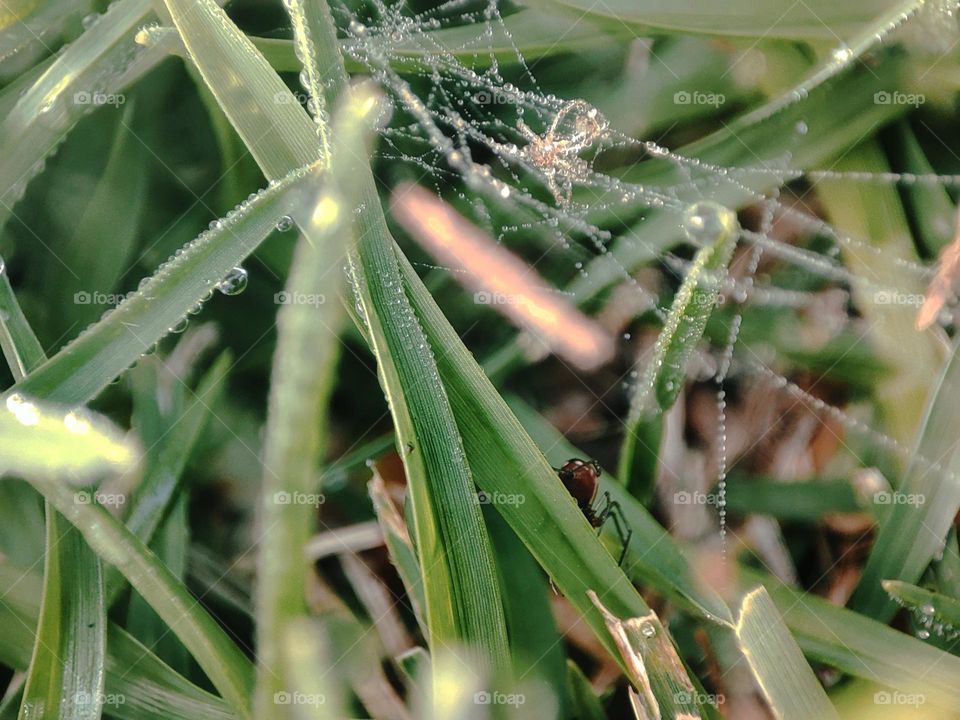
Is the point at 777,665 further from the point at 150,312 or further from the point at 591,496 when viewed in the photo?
the point at 150,312

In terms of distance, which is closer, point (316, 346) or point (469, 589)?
point (316, 346)

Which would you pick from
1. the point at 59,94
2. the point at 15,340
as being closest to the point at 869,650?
the point at 15,340

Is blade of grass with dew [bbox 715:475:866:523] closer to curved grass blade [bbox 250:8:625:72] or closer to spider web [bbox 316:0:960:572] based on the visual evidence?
spider web [bbox 316:0:960:572]

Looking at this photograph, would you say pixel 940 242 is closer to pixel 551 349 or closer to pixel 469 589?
pixel 551 349

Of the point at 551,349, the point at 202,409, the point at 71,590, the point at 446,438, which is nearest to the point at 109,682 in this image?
the point at 71,590

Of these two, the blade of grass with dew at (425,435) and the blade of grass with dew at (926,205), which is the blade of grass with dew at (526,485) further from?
the blade of grass with dew at (926,205)

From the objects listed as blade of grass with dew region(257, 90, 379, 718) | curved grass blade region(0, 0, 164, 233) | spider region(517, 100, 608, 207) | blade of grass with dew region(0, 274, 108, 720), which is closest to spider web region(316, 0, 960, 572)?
spider region(517, 100, 608, 207)

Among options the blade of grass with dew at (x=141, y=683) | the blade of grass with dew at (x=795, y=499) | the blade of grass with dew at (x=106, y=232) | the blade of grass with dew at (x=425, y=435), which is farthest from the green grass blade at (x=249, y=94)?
the blade of grass with dew at (x=795, y=499)
